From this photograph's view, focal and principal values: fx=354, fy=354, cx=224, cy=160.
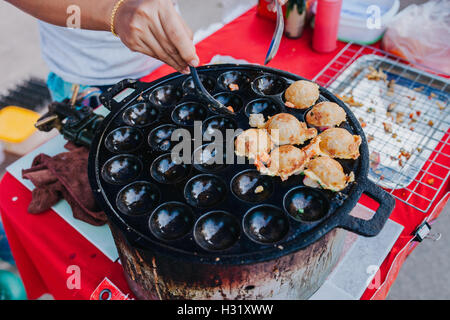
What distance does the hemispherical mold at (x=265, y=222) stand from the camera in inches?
52.2

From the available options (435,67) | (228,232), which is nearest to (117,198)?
(228,232)

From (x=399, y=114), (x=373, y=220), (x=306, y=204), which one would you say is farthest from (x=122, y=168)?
(x=399, y=114)

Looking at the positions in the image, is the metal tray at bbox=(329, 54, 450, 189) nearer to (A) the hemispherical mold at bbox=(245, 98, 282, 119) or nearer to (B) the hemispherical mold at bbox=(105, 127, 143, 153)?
(A) the hemispherical mold at bbox=(245, 98, 282, 119)

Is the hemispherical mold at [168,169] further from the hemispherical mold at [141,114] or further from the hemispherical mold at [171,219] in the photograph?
the hemispherical mold at [141,114]

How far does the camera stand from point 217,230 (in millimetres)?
1351

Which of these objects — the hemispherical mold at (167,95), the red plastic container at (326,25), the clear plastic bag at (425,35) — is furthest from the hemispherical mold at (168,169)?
the clear plastic bag at (425,35)

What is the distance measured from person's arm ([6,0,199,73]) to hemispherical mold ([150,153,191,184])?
0.40 m

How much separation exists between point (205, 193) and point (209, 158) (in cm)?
19

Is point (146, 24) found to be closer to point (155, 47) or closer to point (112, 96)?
point (155, 47)

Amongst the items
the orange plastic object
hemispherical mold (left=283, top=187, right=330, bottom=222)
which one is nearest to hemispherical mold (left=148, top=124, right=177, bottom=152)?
hemispherical mold (left=283, top=187, right=330, bottom=222)

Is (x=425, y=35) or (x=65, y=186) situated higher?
(x=425, y=35)

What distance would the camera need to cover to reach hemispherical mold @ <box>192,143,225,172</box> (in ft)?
5.04

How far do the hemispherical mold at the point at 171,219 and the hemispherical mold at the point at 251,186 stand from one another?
213mm
